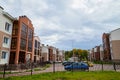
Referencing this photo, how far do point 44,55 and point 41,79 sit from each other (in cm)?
5694

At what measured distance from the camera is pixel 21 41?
31.6m

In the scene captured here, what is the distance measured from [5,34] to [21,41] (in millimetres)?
4686

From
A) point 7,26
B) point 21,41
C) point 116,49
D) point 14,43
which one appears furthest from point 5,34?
point 116,49

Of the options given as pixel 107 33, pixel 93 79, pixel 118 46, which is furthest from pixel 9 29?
pixel 107 33

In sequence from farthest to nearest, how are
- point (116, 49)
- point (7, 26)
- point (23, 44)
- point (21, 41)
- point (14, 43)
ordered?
point (116, 49)
point (23, 44)
point (21, 41)
point (14, 43)
point (7, 26)

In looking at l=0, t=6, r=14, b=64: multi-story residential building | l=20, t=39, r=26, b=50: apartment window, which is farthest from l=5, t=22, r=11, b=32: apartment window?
l=20, t=39, r=26, b=50: apartment window

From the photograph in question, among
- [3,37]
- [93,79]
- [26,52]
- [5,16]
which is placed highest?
[5,16]

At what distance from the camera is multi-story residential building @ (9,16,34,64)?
98.6 ft

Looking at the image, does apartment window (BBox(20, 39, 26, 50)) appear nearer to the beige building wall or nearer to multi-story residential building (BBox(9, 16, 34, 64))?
multi-story residential building (BBox(9, 16, 34, 64))

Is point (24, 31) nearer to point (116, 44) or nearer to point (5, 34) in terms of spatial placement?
point (5, 34)

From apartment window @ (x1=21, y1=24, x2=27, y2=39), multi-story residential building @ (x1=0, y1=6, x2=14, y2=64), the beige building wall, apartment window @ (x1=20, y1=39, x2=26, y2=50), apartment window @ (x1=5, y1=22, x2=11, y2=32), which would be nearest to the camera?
multi-story residential building @ (x1=0, y1=6, x2=14, y2=64)

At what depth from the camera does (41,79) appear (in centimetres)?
1230

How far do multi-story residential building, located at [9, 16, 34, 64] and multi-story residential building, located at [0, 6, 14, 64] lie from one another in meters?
1.23

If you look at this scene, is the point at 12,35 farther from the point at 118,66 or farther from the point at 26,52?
the point at 118,66
